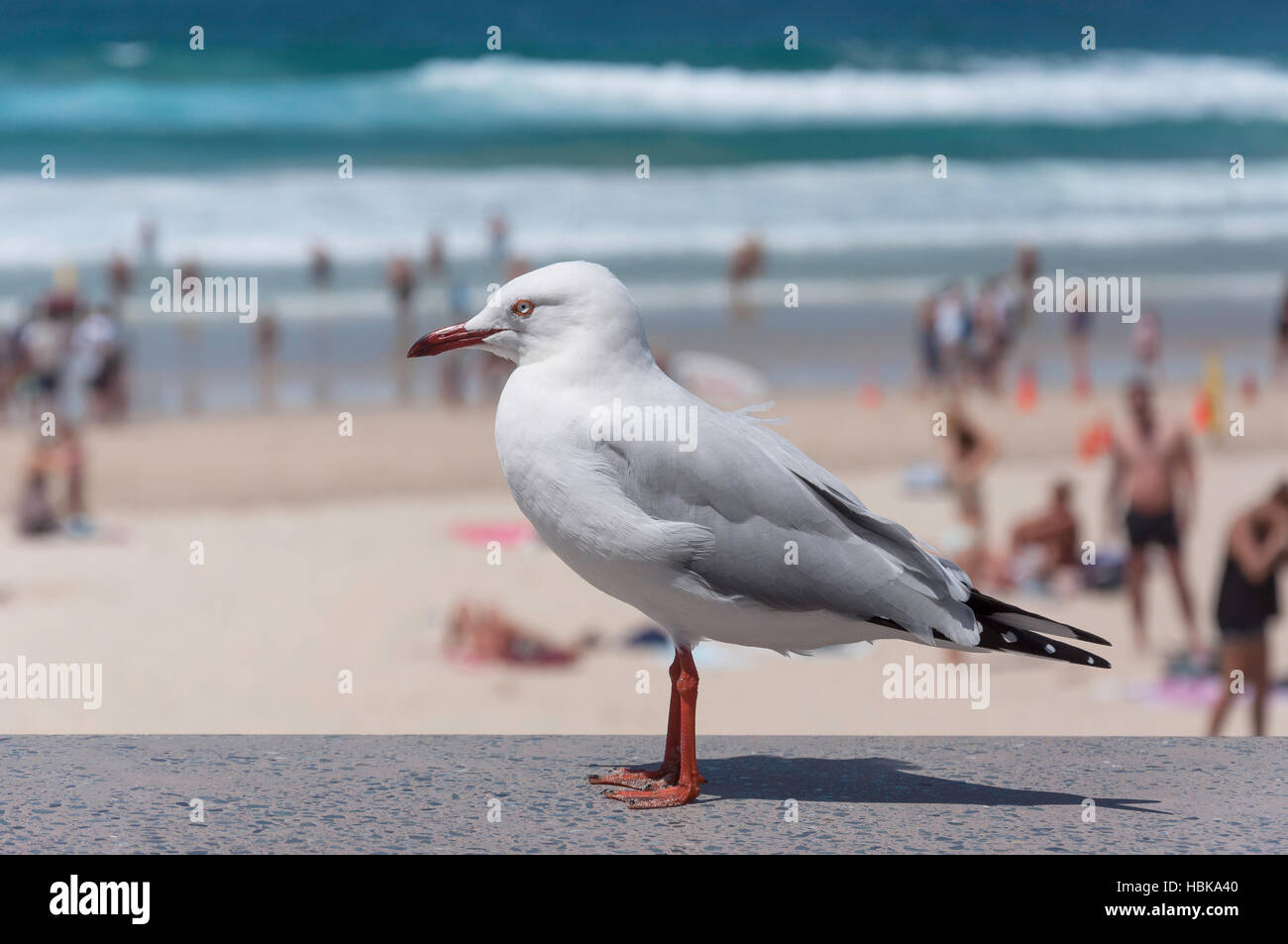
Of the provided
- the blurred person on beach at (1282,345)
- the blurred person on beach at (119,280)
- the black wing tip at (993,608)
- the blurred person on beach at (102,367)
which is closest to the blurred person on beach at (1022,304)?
the blurred person on beach at (1282,345)

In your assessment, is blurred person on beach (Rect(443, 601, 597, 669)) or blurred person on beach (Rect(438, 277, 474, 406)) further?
blurred person on beach (Rect(438, 277, 474, 406))

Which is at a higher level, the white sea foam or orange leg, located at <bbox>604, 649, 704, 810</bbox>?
the white sea foam

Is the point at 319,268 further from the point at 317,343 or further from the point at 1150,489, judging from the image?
the point at 1150,489

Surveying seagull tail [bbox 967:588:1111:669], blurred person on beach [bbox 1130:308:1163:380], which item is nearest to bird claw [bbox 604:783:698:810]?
seagull tail [bbox 967:588:1111:669]

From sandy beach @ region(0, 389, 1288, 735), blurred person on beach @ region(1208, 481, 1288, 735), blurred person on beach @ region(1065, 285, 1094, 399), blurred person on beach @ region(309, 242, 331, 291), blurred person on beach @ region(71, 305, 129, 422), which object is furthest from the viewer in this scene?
blurred person on beach @ region(309, 242, 331, 291)

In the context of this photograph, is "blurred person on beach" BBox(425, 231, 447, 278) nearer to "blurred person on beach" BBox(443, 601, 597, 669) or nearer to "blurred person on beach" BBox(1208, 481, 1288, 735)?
"blurred person on beach" BBox(443, 601, 597, 669)

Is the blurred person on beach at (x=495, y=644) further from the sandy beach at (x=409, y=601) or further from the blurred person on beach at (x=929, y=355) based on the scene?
the blurred person on beach at (x=929, y=355)

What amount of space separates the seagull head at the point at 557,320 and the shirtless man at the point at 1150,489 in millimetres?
8766

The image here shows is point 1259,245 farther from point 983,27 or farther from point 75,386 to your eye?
point 75,386

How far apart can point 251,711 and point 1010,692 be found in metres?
5.58

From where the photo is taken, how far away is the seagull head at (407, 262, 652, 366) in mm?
3660

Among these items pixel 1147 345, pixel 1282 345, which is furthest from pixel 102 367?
pixel 1282 345

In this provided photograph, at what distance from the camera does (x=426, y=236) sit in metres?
29.2

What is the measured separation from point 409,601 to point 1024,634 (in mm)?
10155
